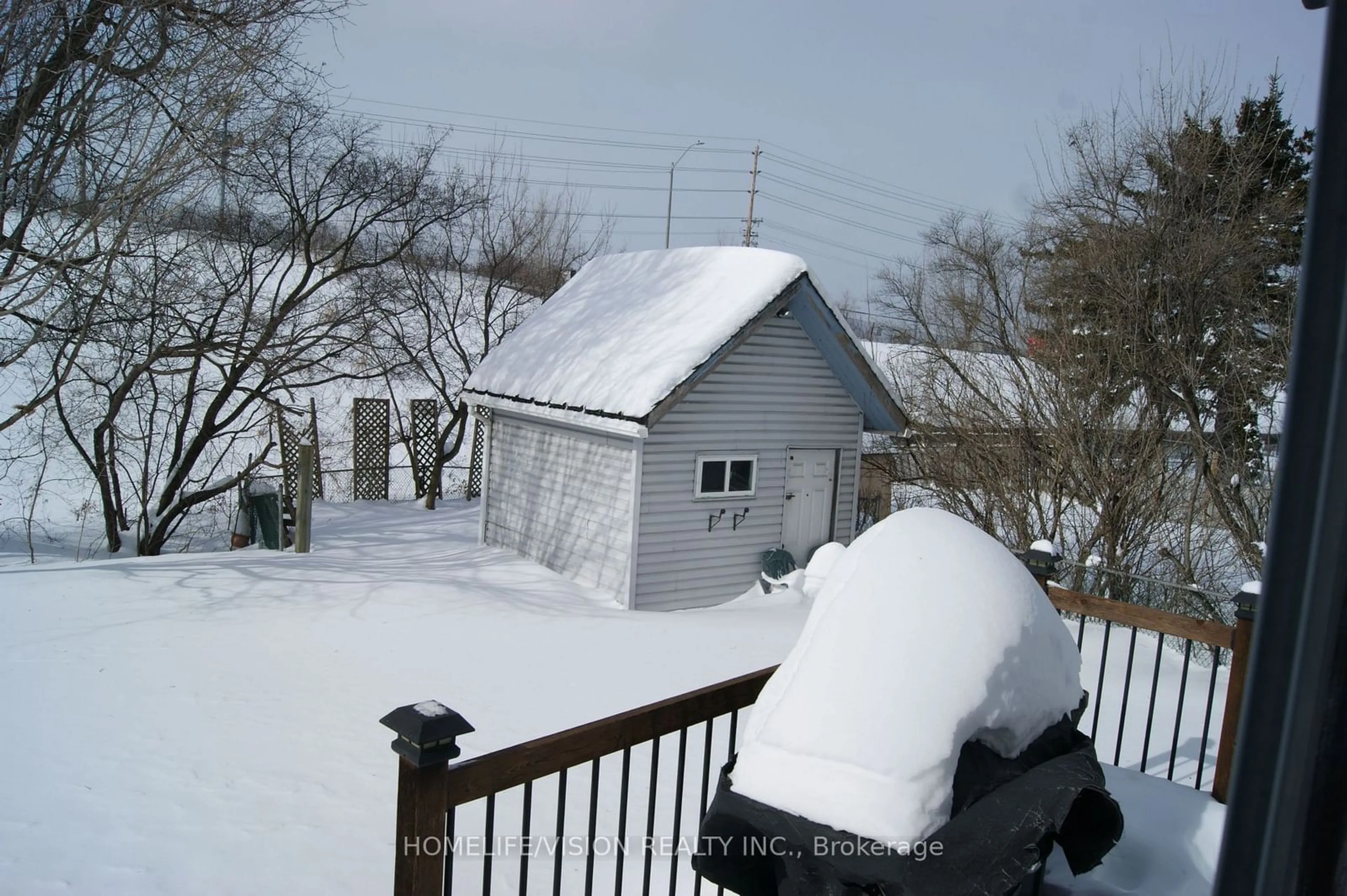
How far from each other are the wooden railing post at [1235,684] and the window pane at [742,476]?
23.4 ft

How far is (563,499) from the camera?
11141 millimetres

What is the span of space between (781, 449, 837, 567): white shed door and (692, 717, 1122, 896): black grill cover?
881 cm

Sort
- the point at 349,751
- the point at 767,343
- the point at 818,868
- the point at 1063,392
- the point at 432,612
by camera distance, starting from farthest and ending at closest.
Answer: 1. the point at 1063,392
2. the point at 767,343
3. the point at 432,612
4. the point at 349,751
5. the point at 818,868

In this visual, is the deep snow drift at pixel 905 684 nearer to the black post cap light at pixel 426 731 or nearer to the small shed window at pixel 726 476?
the black post cap light at pixel 426 731

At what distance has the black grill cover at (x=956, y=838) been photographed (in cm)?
205

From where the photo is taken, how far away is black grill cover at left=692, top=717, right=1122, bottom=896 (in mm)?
2055

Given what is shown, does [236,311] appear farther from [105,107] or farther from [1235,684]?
[1235,684]

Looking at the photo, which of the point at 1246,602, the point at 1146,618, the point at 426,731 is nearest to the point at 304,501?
the point at 1146,618

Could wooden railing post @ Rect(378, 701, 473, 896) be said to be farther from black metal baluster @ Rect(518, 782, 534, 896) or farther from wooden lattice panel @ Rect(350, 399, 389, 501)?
wooden lattice panel @ Rect(350, 399, 389, 501)

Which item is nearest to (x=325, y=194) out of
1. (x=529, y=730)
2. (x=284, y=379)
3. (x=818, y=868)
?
(x=284, y=379)

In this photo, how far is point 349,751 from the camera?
5219 mm

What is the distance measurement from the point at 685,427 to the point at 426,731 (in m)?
8.29

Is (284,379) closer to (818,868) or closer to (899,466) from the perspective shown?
(899,466)

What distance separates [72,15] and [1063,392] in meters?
12.2
